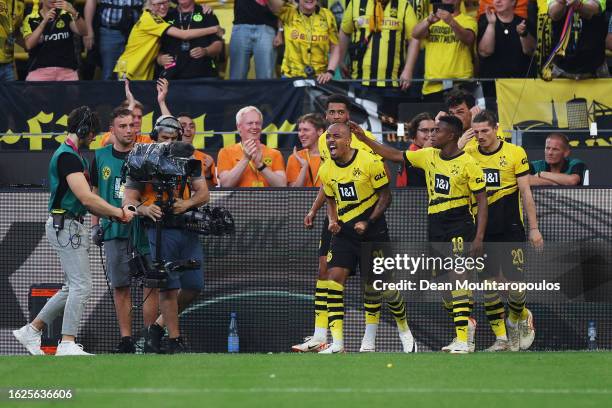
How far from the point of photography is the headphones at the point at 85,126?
1171 cm

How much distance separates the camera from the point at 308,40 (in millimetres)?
16422

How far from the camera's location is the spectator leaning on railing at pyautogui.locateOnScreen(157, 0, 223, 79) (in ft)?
54.3

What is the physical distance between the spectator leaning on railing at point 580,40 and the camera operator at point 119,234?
5.72 metres

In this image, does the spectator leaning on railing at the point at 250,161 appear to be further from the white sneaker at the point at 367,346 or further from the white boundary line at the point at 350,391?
the white boundary line at the point at 350,391

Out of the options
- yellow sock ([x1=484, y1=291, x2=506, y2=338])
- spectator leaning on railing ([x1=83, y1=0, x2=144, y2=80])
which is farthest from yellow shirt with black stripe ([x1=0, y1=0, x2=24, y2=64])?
yellow sock ([x1=484, y1=291, x2=506, y2=338])

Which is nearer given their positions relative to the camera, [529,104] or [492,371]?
[492,371]

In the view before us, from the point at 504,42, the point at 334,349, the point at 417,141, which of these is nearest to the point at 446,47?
the point at 504,42

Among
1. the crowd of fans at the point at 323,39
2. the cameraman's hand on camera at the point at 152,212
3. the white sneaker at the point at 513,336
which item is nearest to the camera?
the cameraman's hand on camera at the point at 152,212

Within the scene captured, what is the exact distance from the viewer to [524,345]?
500 inches

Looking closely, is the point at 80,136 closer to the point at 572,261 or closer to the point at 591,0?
the point at 572,261

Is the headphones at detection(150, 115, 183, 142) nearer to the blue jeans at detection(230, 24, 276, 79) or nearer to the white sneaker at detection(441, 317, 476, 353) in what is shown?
the white sneaker at detection(441, 317, 476, 353)

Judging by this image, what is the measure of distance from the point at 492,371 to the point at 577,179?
4076 millimetres

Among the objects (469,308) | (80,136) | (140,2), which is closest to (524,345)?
(469,308)

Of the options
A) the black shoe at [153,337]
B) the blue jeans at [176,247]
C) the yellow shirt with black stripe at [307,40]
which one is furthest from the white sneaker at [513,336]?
the yellow shirt with black stripe at [307,40]
